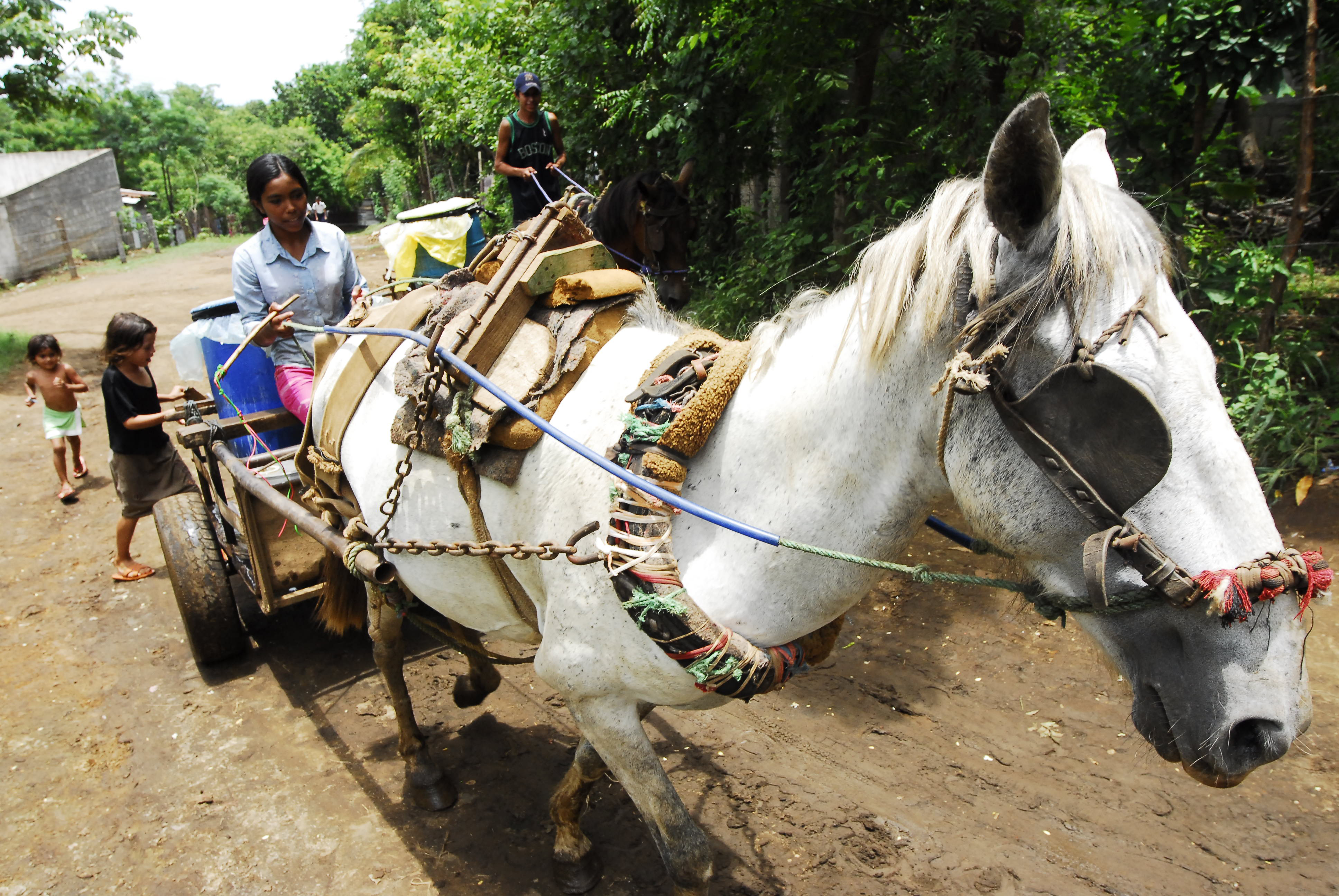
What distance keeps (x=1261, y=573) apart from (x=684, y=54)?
6.66 metres

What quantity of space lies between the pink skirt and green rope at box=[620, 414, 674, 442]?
77.8 inches

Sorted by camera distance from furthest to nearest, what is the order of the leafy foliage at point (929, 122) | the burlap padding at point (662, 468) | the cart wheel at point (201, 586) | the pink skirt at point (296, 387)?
1. the leafy foliage at point (929, 122)
2. the cart wheel at point (201, 586)
3. the pink skirt at point (296, 387)
4. the burlap padding at point (662, 468)

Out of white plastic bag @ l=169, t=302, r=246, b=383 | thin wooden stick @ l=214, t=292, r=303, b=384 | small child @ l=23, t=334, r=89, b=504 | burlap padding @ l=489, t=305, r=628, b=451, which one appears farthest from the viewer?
small child @ l=23, t=334, r=89, b=504

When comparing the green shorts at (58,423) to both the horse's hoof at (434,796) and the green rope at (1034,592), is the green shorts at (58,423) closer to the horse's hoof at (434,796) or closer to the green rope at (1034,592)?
the horse's hoof at (434,796)

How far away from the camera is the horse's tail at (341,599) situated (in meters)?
3.21

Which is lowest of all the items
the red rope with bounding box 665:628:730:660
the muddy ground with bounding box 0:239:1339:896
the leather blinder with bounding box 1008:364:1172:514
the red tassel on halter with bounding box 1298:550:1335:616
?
the muddy ground with bounding box 0:239:1339:896

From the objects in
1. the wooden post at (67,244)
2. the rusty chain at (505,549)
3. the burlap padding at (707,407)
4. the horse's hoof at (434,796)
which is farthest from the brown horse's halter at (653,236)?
the wooden post at (67,244)

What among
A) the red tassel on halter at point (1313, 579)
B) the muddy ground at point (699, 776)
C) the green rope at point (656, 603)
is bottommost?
the muddy ground at point (699, 776)

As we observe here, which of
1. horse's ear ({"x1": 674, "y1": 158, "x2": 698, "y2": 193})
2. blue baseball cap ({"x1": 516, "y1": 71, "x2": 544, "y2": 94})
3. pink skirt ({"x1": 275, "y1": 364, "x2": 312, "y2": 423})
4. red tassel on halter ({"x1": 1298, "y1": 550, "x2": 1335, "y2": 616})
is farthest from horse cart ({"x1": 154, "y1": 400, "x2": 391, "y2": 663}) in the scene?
horse's ear ({"x1": 674, "y1": 158, "x2": 698, "y2": 193})

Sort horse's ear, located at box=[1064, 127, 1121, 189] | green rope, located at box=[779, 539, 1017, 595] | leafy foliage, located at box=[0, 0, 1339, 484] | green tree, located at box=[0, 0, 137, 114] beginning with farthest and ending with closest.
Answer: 1. green tree, located at box=[0, 0, 137, 114]
2. leafy foliage, located at box=[0, 0, 1339, 484]
3. horse's ear, located at box=[1064, 127, 1121, 189]
4. green rope, located at box=[779, 539, 1017, 595]

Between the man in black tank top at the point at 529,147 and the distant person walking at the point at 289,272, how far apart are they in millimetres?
2867

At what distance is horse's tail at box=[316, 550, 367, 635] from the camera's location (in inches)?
126

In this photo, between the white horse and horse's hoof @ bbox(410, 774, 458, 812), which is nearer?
the white horse

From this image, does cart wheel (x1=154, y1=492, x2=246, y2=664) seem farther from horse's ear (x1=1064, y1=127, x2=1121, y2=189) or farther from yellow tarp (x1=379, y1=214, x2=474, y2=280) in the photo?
horse's ear (x1=1064, y1=127, x2=1121, y2=189)
